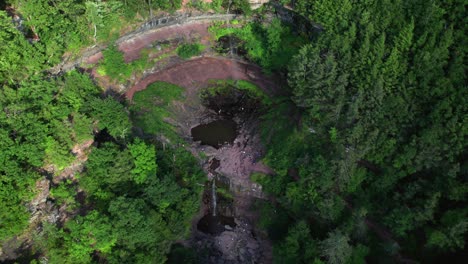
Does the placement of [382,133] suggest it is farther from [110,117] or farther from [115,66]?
[115,66]

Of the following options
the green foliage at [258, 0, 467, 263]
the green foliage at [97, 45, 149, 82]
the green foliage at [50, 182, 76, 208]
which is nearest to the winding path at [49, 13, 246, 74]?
the green foliage at [97, 45, 149, 82]

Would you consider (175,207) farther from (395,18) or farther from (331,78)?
(395,18)

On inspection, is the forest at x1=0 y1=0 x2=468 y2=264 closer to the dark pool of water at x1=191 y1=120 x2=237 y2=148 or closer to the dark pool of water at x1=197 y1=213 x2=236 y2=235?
the dark pool of water at x1=197 y1=213 x2=236 y2=235

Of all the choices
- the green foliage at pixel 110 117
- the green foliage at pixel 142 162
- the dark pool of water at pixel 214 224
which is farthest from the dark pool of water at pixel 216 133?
the green foliage at pixel 142 162

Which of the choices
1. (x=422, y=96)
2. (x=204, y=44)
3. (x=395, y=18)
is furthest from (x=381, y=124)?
(x=204, y=44)

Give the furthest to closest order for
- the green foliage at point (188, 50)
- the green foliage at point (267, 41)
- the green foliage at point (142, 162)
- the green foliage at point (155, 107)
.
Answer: the green foliage at point (188, 50), the green foliage at point (267, 41), the green foliage at point (155, 107), the green foliage at point (142, 162)

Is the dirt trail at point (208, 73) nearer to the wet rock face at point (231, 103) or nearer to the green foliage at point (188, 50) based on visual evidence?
the green foliage at point (188, 50)
